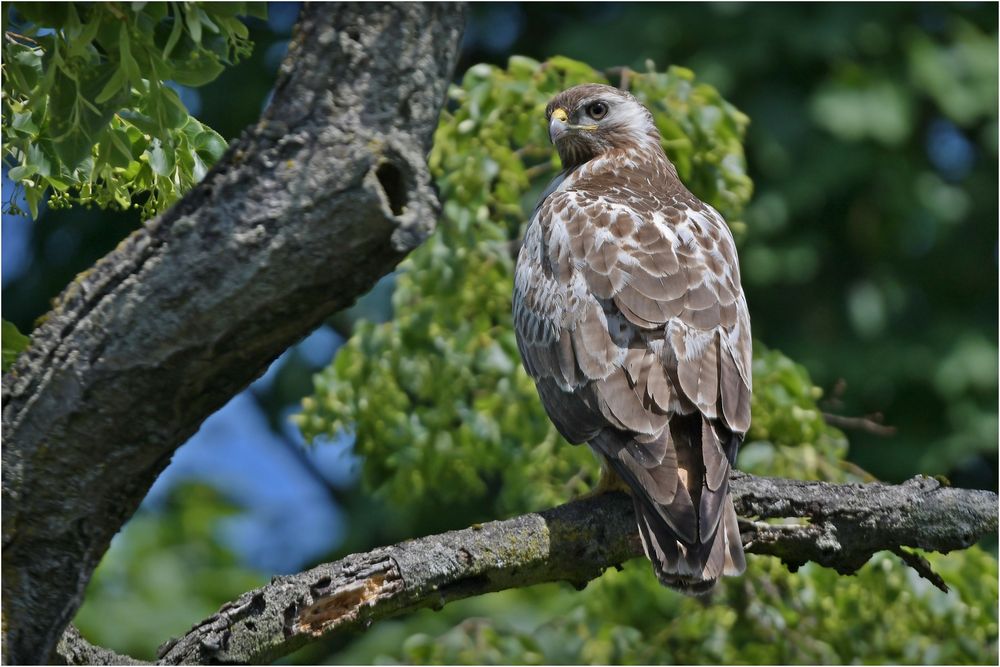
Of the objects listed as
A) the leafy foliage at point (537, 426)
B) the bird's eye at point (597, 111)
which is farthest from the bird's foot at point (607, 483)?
the bird's eye at point (597, 111)

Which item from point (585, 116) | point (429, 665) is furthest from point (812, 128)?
point (429, 665)

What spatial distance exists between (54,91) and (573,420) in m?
1.85

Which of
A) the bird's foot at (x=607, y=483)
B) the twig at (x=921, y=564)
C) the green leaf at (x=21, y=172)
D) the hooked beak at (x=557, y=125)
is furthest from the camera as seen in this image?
the hooked beak at (x=557, y=125)

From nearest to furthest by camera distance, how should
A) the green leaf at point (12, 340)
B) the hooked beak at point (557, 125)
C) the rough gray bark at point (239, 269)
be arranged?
the rough gray bark at point (239, 269)
the green leaf at point (12, 340)
the hooked beak at point (557, 125)

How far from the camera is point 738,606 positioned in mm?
5375

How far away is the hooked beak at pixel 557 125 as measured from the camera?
5.32 meters

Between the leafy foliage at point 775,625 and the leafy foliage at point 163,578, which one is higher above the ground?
the leafy foliage at point 163,578

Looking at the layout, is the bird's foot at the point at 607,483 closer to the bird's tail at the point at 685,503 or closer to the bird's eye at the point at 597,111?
the bird's tail at the point at 685,503

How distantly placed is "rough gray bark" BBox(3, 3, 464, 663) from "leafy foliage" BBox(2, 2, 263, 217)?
1.86 ft

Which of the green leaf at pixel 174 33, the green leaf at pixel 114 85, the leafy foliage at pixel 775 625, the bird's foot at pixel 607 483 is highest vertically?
the green leaf at pixel 174 33

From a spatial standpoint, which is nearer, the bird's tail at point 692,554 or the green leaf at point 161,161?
the green leaf at point 161,161

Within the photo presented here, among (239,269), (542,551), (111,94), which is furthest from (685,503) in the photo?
(111,94)

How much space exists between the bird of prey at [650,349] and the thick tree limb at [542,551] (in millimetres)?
157

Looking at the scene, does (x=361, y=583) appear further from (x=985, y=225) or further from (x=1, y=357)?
(x=985, y=225)
